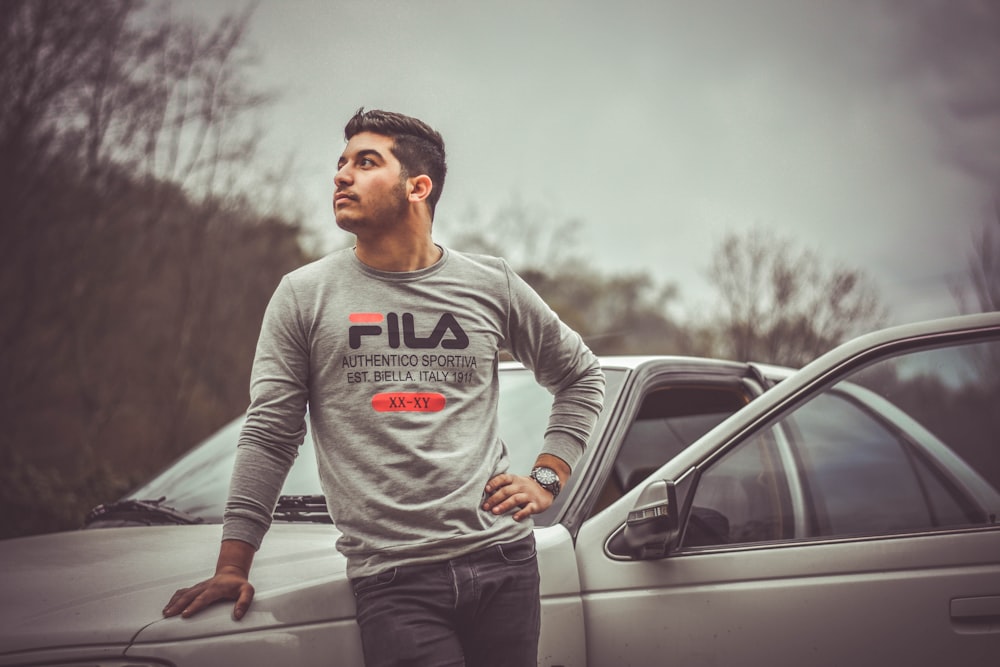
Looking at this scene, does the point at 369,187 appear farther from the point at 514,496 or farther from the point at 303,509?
the point at 303,509

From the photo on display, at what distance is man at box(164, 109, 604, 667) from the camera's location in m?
1.70

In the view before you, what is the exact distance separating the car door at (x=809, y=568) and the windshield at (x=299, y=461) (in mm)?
581

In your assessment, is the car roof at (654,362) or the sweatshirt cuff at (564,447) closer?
the sweatshirt cuff at (564,447)

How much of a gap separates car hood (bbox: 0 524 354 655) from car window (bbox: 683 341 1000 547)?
1009 millimetres

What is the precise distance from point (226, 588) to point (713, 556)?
4.14 ft

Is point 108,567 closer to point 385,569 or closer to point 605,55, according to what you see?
point 385,569

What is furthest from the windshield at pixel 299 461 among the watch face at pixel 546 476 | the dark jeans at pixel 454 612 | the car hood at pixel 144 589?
the dark jeans at pixel 454 612

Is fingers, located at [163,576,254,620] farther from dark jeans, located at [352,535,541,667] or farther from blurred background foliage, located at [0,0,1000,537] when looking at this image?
blurred background foliage, located at [0,0,1000,537]

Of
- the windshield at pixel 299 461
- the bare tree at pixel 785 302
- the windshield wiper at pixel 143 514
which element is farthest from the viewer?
the bare tree at pixel 785 302

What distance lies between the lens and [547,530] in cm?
230

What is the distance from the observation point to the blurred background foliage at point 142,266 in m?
9.53

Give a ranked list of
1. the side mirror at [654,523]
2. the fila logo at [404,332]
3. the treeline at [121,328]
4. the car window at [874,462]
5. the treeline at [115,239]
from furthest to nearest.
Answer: the treeline at [121,328] → the treeline at [115,239] → the car window at [874,462] → the side mirror at [654,523] → the fila logo at [404,332]

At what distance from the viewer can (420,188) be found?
1.96 meters

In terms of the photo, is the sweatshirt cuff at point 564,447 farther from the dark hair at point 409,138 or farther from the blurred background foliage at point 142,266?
the blurred background foliage at point 142,266
